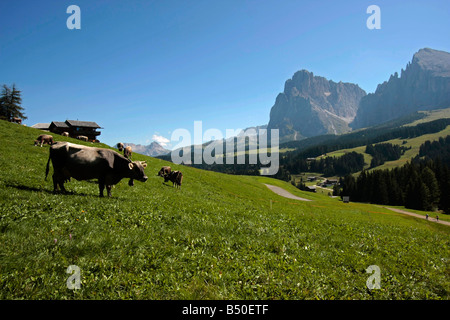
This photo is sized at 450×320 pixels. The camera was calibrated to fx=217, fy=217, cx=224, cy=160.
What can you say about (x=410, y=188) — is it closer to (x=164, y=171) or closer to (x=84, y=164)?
(x=164, y=171)

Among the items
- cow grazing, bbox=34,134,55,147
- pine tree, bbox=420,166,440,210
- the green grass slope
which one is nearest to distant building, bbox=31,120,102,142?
cow grazing, bbox=34,134,55,147

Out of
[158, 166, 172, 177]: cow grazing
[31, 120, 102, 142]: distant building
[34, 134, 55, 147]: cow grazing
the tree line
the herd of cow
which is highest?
[31, 120, 102, 142]: distant building

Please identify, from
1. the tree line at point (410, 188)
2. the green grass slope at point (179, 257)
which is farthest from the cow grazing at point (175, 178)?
the tree line at point (410, 188)

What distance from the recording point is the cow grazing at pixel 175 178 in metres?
30.5

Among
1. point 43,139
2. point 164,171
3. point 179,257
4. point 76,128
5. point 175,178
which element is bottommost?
point 179,257

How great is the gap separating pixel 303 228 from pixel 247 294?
847cm

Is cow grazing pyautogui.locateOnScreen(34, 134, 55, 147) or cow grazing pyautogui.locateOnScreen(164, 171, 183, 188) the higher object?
cow grazing pyautogui.locateOnScreen(34, 134, 55, 147)

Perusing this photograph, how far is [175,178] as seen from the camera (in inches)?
1219

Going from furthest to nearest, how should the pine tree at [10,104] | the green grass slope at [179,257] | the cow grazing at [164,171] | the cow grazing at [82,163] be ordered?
the pine tree at [10,104] → the cow grazing at [164,171] → the cow grazing at [82,163] → the green grass slope at [179,257]

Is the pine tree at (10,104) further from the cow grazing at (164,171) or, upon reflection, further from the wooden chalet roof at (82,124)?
the cow grazing at (164,171)

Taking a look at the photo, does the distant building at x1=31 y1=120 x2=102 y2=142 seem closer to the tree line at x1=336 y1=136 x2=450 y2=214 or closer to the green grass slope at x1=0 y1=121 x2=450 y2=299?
the green grass slope at x1=0 y1=121 x2=450 y2=299

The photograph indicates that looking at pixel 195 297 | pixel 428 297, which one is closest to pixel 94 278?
pixel 195 297

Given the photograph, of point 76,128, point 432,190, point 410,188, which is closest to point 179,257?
point 76,128

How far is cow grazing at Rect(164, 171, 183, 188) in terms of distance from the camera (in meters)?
30.5
